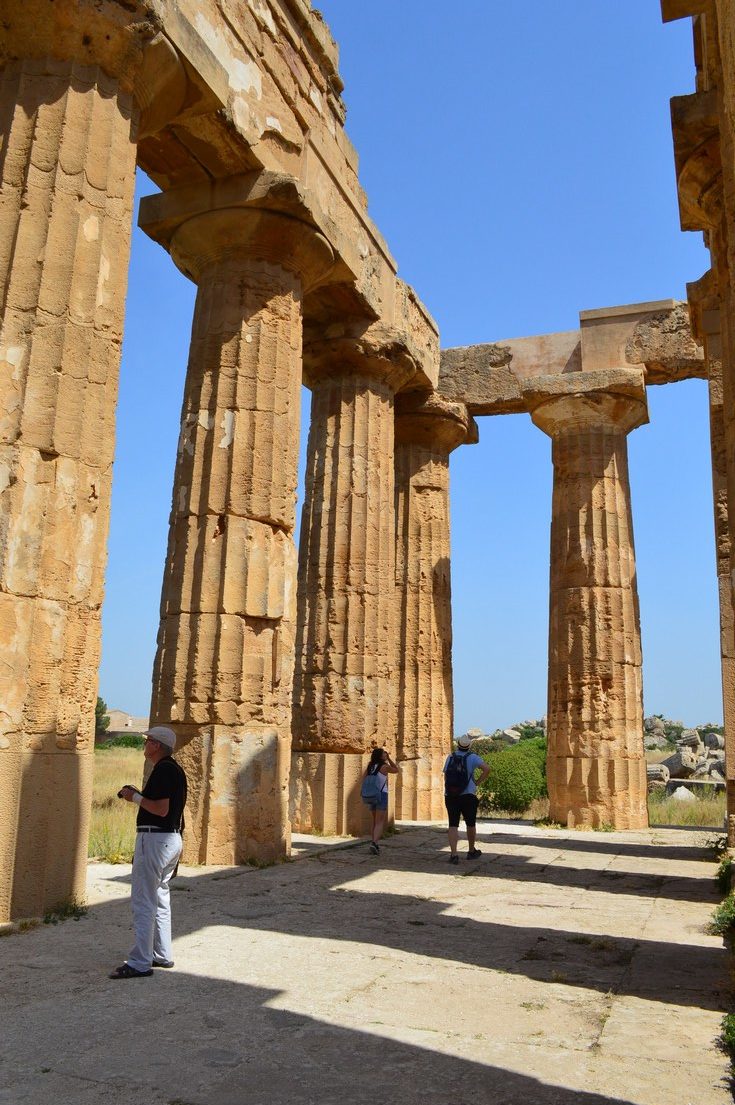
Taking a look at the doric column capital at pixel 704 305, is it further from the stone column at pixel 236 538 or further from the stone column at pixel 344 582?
the stone column at pixel 236 538

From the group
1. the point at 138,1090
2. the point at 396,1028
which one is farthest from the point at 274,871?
the point at 138,1090

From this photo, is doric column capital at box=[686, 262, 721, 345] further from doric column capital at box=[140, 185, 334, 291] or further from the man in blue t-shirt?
the man in blue t-shirt

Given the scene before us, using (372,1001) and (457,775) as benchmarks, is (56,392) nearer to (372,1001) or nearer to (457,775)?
(372,1001)

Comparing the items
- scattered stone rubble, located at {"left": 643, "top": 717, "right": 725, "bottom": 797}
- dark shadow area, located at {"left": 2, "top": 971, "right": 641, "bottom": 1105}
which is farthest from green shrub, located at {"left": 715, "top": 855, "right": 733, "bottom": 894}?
scattered stone rubble, located at {"left": 643, "top": 717, "right": 725, "bottom": 797}

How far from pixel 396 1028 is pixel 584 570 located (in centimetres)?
1229

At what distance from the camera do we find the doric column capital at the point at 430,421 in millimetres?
15852

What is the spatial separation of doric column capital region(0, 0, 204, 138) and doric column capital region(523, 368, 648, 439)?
10080mm

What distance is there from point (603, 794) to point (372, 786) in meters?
5.60

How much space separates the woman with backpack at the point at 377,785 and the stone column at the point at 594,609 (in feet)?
17.0

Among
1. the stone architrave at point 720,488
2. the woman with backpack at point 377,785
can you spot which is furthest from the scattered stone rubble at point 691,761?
the woman with backpack at point 377,785

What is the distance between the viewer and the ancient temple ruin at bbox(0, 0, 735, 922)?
608cm

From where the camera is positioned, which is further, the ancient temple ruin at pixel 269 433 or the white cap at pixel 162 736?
the ancient temple ruin at pixel 269 433

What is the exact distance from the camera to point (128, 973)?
4.65 m

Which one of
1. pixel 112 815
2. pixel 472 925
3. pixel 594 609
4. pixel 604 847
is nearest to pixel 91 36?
pixel 472 925
